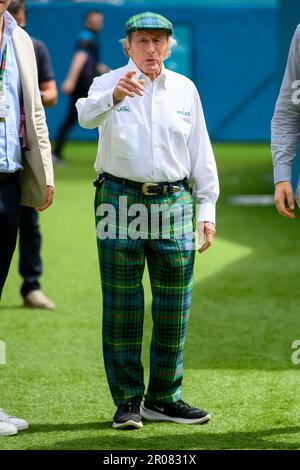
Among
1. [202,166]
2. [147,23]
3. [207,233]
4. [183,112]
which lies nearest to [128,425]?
[207,233]

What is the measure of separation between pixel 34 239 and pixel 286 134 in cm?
310

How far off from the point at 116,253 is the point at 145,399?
77cm

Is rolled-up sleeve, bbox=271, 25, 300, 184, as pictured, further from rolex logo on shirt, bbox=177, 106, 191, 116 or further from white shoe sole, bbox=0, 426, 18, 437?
white shoe sole, bbox=0, 426, 18, 437

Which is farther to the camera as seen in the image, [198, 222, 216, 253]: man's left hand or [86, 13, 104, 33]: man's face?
[86, 13, 104, 33]: man's face

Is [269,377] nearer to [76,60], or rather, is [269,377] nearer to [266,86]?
[76,60]

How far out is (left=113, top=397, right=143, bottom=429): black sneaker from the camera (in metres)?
4.88

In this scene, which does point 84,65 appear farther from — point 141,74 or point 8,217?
point 8,217

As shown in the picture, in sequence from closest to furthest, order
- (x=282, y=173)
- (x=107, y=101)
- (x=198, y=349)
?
(x=107, y=101)
(x=282, y=173)
(x=198, y=349)

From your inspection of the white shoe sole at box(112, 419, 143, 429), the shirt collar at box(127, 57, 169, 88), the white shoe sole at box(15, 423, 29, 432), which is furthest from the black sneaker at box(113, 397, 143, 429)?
the shirt collar at box(127, 57, 169, 88)

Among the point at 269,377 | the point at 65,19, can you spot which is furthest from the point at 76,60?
the point at 269,377

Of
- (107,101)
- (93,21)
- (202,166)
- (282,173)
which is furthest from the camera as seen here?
(93,21)

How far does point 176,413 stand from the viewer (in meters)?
5.03

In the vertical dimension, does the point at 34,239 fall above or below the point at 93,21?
below

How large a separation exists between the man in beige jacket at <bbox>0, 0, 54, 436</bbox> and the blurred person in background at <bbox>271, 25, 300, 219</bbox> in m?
1.02
